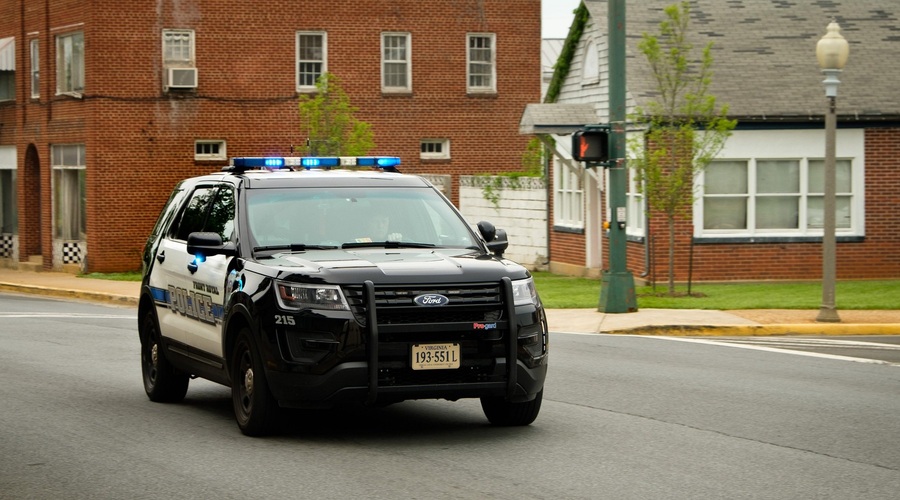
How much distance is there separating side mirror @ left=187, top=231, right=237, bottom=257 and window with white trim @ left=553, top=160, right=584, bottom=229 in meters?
19.0

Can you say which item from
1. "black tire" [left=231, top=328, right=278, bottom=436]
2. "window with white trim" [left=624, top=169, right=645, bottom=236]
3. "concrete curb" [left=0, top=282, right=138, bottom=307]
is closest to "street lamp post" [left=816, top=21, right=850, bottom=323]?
"window with white trim" [left=624, top=169, right=645, bottom=236]

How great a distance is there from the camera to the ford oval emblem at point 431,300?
29.8ft

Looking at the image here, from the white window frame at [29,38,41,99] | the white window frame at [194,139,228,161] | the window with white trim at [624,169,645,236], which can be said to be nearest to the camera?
the window with white trim at [624,169,645,236]

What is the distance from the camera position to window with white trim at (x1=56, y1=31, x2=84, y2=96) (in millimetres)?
35375

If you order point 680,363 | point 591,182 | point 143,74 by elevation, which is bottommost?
point 680,363

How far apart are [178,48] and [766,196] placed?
52.7 ft

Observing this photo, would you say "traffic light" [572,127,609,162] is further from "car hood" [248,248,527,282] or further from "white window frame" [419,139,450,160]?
"white window frame" [419,139,450,160]

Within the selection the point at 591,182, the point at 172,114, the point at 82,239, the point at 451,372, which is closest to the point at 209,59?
the point at 172,114

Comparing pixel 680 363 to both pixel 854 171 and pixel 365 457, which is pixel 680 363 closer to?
pixel 365 457

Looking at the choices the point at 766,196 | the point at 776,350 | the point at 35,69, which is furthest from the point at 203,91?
the point at 776,350

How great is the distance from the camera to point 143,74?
114 ft

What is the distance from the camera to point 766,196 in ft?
84.6

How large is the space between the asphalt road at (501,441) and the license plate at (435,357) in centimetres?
55

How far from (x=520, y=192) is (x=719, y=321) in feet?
45.3
